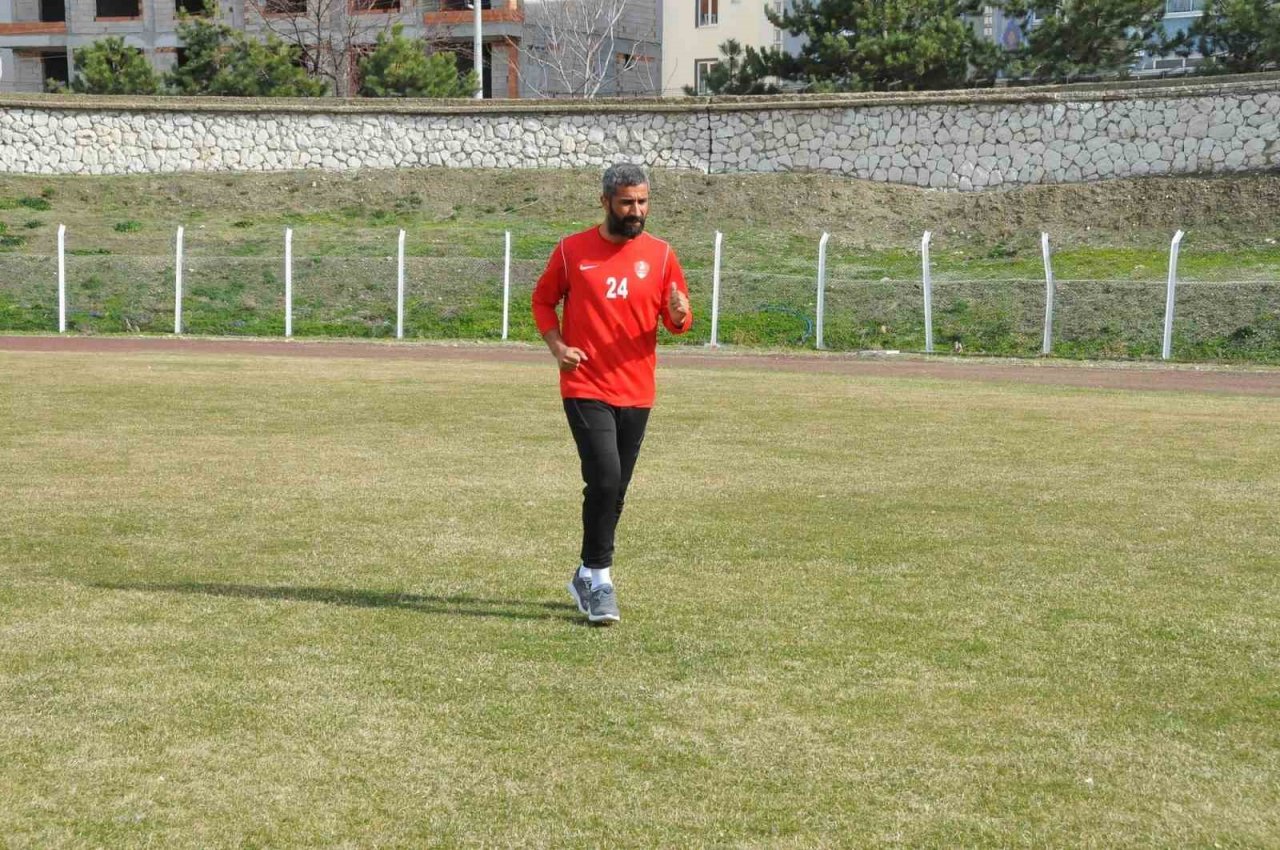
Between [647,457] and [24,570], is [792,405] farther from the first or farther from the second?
[24,570]

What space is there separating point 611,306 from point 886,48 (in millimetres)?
34734

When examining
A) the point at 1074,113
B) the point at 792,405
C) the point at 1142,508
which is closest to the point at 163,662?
the point at 1142,508

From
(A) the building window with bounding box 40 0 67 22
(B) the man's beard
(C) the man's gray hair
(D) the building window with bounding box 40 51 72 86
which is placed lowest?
(B) the man's beard

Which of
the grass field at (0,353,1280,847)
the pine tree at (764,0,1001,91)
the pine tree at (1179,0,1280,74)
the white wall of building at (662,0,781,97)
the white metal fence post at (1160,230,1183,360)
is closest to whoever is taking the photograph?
the grass field at (0,353,1280,847)

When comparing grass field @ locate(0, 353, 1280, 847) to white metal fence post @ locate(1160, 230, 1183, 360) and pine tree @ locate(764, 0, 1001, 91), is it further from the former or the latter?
pine tree @ locate(764, 0, 1001, 91)

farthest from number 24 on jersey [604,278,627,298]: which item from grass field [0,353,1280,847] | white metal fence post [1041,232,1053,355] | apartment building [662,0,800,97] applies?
apartment building [662,0,800,97]

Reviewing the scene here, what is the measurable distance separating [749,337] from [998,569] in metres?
21.1

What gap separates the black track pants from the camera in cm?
749

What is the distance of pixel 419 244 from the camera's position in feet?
116

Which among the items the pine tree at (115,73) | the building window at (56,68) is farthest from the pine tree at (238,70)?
the building window at (56,68)

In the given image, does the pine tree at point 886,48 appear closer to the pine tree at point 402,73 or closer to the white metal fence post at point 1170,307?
the pine tree at point 402,73

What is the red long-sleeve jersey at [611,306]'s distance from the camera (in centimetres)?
753

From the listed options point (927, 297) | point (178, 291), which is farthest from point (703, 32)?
point (927, 297)

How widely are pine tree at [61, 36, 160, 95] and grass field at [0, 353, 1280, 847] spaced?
123 feet
